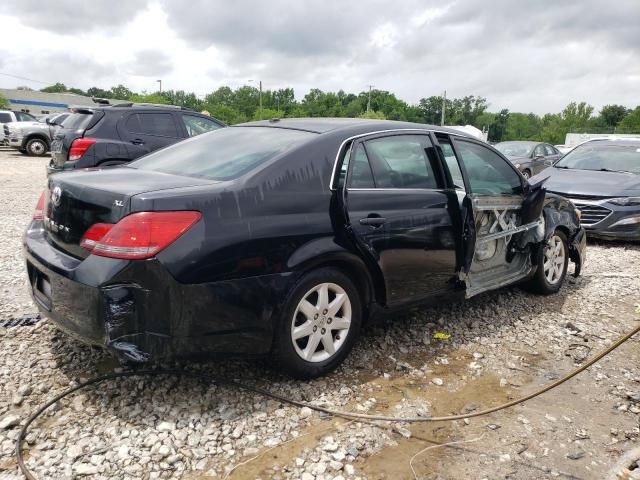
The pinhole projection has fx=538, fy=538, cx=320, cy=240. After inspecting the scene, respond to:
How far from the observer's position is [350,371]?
3480 millimetres

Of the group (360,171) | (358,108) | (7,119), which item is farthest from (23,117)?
(358,108)

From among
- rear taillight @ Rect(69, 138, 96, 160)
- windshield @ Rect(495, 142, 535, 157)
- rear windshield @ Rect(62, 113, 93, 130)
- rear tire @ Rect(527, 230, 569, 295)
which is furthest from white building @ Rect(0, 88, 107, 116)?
rear tire @ Rect(527, 230, 569, 295)

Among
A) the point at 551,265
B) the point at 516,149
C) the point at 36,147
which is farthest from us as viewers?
the point at 36,147

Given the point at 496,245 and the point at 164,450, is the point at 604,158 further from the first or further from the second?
the point at 164,450

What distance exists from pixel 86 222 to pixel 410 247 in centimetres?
198

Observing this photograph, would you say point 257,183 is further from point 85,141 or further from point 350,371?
point 85,141

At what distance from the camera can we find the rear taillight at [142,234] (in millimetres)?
2566

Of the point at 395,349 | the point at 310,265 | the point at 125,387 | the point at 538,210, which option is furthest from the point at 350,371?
the point at 538,210

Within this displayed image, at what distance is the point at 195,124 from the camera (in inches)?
359

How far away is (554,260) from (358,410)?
3118 mm

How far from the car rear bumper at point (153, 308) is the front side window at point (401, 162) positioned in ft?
3.48

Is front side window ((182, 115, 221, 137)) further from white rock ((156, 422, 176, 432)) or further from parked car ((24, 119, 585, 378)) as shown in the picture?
white rock ((156, 422, 176, 432))

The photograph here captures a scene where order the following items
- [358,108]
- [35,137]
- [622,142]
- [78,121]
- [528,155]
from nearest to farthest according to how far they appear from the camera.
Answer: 1. [78,121]
2. [622,142]
3. [528,155]
4. [35,137]
5. [358,108]

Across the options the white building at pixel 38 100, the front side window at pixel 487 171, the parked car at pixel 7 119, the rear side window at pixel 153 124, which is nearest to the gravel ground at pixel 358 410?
the front side window at pixel 487 171
